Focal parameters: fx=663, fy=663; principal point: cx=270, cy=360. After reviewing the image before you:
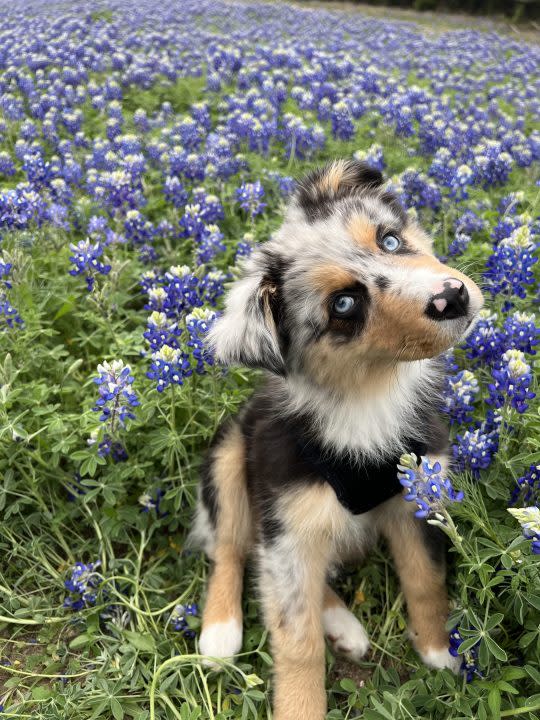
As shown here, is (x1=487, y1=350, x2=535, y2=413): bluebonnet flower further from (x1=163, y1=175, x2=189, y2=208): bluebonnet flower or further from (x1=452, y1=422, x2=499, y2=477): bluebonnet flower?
(x1=163, y1=175, x2=189, y2=208): bluebonnet flower

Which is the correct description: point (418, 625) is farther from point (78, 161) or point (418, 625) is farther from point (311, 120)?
point (311, 120)

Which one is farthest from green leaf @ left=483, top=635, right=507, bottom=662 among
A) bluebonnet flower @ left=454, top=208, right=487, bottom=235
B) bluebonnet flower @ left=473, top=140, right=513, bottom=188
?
bluebonnet flower @ left=473, top=140, right=513, bottom=188

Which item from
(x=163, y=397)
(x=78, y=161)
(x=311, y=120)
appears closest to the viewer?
(x=163, y=397)

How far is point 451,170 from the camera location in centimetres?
459

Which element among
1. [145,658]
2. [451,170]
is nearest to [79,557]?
[145,658]

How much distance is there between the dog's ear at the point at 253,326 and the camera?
2.06m

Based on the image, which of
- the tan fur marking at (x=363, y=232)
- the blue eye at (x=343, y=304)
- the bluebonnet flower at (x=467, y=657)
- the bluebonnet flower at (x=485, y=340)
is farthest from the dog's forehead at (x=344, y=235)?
the bluebonnet flower at (x=467, y=657)

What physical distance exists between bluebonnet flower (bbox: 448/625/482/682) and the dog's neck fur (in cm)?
66

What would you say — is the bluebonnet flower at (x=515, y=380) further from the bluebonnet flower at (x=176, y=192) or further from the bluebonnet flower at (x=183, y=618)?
the bluebonnet flower at (x=176, y=192)

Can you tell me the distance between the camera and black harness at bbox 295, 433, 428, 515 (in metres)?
2.34

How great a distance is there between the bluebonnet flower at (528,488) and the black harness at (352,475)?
1.35 feet

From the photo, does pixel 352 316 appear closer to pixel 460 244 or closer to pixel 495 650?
pixel 495 650

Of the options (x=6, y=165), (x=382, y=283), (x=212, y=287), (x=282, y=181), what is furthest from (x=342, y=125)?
(x=382, y=283)

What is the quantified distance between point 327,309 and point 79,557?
1755 mm
